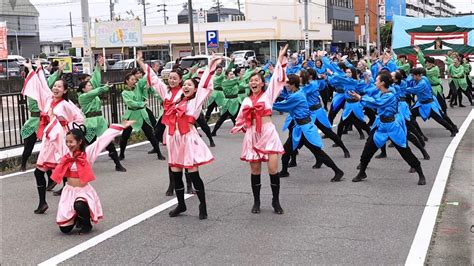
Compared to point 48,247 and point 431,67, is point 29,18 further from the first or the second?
point 48,247

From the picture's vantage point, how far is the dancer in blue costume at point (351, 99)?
10.3 m

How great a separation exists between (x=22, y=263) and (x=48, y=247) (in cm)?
47

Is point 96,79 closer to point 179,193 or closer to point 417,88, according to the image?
point 179,193

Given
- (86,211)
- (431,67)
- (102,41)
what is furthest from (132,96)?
(102,41)

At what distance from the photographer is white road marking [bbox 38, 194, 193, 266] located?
5508 mm

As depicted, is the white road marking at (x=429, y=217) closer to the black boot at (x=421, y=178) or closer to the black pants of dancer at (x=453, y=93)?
the black boot at (x=421, y=178)

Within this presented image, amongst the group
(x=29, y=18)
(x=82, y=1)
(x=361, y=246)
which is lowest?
(x=361, y=246)

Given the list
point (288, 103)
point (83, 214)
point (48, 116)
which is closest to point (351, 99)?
point (288, 103)

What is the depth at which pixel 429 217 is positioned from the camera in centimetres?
672

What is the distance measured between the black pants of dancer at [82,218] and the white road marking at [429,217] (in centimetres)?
323

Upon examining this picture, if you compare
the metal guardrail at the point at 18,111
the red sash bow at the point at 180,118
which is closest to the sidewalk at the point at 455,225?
the red sash bow at the point at 180,118

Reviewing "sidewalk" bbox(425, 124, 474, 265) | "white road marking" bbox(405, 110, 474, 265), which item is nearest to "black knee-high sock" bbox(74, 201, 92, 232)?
"white road marking" bbox(405, 110, 474, 265)

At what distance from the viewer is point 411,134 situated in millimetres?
10453

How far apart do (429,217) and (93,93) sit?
5266 mm
